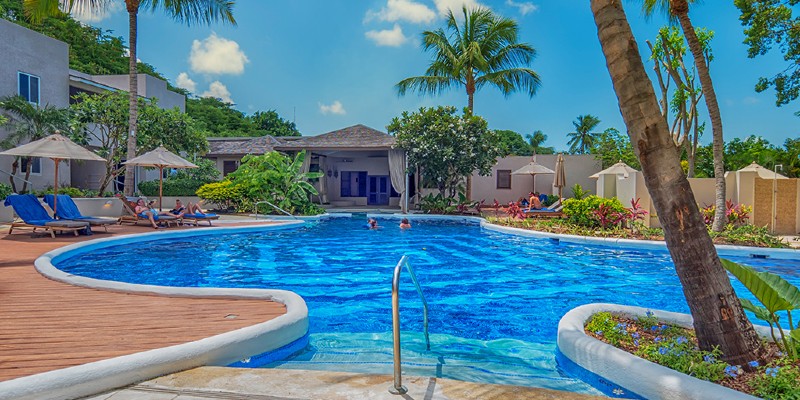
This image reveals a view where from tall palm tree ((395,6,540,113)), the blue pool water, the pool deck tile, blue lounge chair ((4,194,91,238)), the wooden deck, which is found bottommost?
the blue pool water

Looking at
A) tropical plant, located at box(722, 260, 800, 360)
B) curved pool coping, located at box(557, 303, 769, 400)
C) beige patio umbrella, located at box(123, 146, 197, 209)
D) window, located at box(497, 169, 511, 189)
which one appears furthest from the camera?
window, located at box(497, 169, 511, 189)

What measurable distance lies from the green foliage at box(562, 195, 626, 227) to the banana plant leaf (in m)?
10.7

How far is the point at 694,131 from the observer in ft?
68.1

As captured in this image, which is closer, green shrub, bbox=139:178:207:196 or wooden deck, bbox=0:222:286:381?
wooden deck, bbox=0:222:286:381

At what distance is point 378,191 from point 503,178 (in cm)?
714

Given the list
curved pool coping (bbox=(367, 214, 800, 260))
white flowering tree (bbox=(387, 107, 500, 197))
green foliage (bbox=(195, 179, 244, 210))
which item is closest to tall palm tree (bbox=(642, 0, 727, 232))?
curved pool coping (bbox=(367, 214, 800, 260))

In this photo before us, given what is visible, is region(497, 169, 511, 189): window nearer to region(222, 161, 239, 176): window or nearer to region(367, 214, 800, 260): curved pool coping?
region(367, 214, 800, 260): curved pool coping

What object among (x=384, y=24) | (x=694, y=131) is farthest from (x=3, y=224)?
(x=694, y=131)

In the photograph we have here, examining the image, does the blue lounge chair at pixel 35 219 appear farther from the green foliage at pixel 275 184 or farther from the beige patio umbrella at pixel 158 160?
the green foliage at pixel 275 184

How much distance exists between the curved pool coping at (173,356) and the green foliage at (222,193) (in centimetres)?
1366

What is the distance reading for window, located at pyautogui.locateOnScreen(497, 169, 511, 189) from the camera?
84.4ft

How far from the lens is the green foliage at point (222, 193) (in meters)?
18.5

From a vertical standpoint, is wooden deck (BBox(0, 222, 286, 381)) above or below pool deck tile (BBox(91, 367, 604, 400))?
above

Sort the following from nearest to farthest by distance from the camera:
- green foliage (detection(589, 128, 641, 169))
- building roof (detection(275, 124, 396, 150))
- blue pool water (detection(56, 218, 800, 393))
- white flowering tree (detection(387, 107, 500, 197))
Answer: blue pool water (detection(56, 218, 800, 393))
white flowering tree (detection(387, 107, 500, 197))
building roof (detection(275, 124, 396, 150))
green foliage (detection(589, 128, 641, 169))
